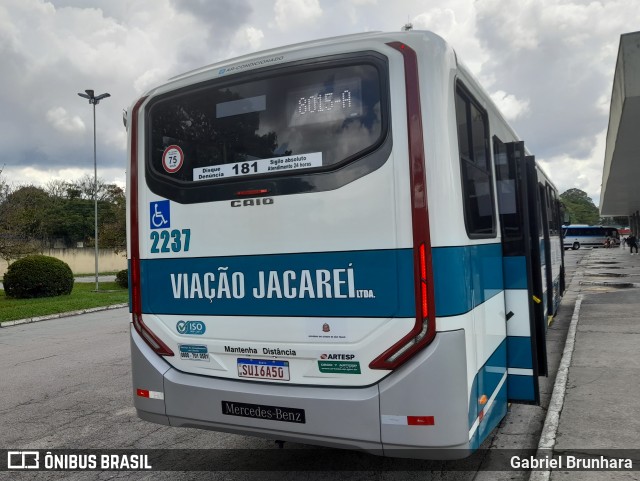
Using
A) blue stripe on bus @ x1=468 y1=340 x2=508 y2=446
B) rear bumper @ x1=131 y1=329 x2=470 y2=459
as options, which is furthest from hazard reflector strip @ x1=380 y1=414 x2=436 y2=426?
blue stripe on bus @ x1=468 y1=340 x2=508 y2=446

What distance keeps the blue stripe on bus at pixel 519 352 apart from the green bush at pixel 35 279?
2012 cm

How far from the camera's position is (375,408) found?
3285mm

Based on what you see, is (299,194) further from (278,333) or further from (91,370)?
(91,370)

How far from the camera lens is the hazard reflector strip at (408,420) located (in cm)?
318

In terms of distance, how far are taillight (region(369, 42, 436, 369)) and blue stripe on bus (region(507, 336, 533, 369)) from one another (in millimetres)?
1636

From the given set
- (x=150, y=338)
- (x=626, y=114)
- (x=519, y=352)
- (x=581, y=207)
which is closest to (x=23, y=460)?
(x=150, y=338)

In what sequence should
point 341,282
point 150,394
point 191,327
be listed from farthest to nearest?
point 150,394 < point 191,327 < point 341,282

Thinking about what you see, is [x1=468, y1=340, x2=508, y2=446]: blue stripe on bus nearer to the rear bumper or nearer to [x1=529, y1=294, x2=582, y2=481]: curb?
the rear bumper

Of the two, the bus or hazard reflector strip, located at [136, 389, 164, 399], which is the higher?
the bus

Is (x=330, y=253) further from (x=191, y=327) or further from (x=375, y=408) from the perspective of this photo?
(x=191, y=327)

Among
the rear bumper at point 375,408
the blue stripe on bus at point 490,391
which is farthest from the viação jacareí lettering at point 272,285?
the blue stripe on bus at point 490,391

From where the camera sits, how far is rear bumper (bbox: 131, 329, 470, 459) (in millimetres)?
3168

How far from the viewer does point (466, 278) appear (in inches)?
131

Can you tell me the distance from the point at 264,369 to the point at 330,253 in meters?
0.94
